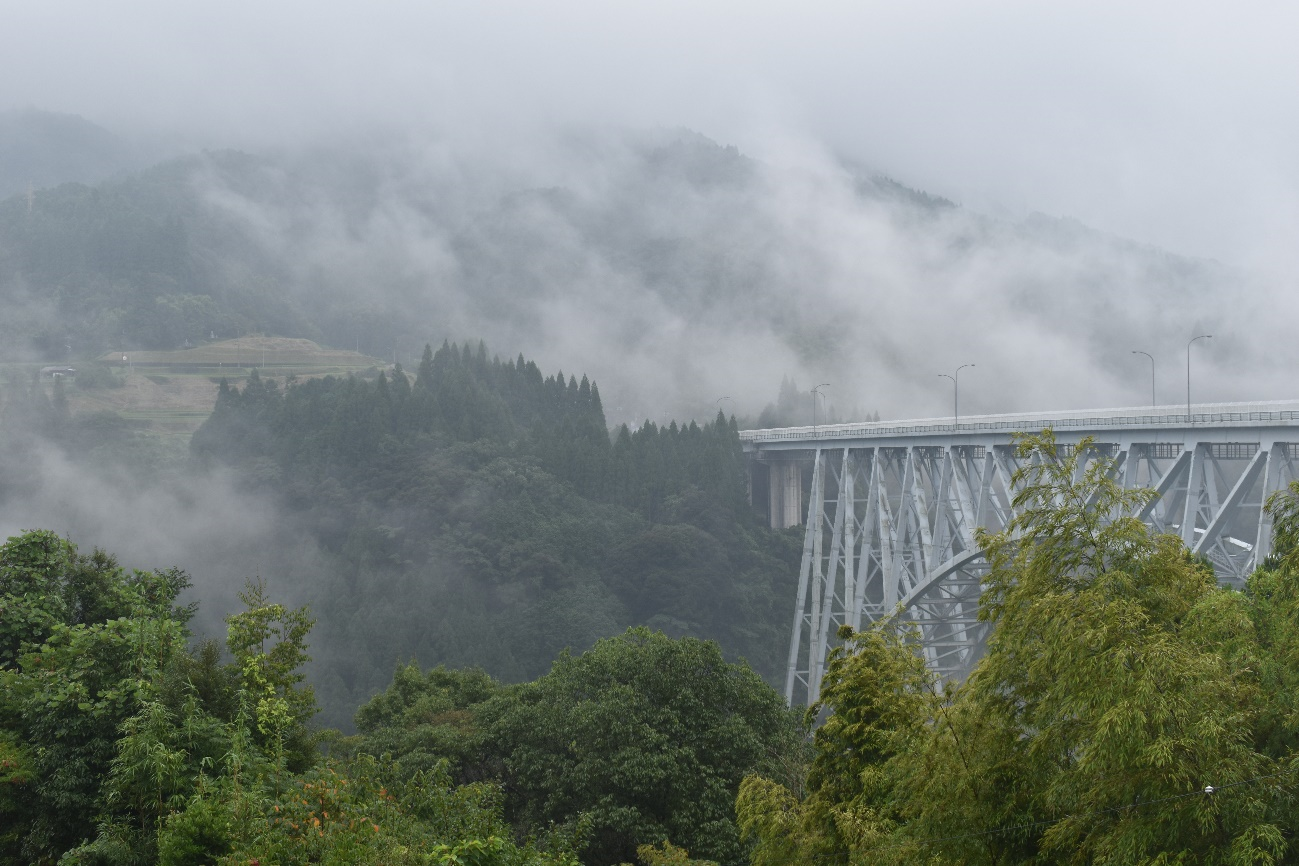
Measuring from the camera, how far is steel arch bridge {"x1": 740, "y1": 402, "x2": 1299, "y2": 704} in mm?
30734

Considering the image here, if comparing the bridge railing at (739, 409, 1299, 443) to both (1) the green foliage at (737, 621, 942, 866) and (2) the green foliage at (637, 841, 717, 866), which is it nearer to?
(1) the green foliage at (737, 621, 942, 866)

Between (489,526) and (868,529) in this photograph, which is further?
(489,526)

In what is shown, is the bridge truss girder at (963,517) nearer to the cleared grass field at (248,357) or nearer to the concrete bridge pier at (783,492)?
the concrete bridge pier at (783,492)

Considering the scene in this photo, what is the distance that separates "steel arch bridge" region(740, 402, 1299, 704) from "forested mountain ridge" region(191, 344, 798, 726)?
7.45 metres

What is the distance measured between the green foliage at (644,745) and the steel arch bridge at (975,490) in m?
5.32

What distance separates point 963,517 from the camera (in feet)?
156

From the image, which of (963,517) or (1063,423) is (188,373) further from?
(1063,423)

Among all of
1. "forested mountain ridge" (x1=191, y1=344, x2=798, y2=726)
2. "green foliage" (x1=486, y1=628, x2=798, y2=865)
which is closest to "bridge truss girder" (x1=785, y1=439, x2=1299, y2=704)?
"green foliage" (x1=486, y1=628, x2=798, y2=865)

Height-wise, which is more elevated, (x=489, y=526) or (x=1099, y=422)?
(x=1099, y=422)

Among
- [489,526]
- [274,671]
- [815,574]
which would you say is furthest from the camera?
Result: [489,526]

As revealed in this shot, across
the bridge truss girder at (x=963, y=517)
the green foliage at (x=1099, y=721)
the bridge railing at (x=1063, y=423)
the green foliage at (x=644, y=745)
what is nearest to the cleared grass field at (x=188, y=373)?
the bridge railing at (x=1063, y=423)

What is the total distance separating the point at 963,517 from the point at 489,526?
48.1 metres

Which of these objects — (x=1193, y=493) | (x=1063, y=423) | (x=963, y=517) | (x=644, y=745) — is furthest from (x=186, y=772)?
(x=963, y=517)

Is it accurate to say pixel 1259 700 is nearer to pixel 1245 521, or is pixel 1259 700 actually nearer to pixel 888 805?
pixel 888 805
